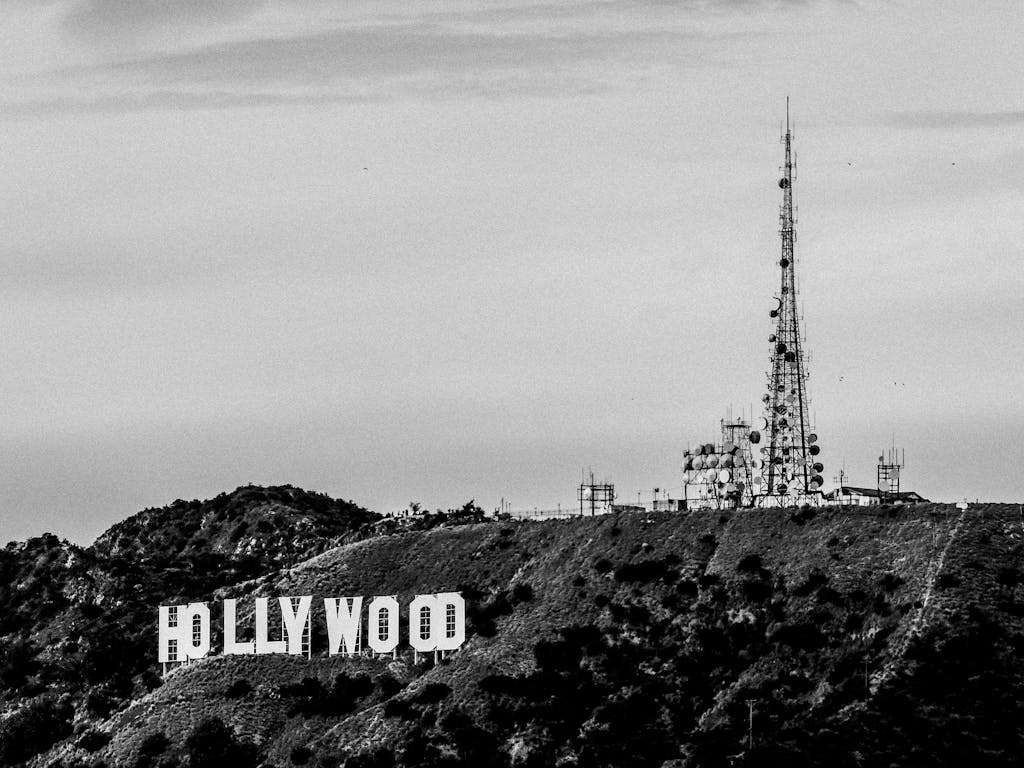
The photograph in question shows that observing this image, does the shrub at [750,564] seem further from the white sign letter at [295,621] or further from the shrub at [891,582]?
the white sign letter at [295,621]

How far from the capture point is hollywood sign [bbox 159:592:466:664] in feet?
531

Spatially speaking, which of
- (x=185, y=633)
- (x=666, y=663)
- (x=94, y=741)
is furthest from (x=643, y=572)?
(x=94, y=741)

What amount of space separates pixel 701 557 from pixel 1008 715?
28.7 metres

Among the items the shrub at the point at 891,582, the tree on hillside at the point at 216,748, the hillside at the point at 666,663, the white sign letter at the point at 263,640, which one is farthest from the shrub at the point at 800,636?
the white sign letter at the point at 263,640

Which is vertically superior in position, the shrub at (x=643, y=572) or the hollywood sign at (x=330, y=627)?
the shrub at (x=643, y=572)

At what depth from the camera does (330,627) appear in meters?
166

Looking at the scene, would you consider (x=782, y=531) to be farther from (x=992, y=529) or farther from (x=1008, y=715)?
(x=1008, y=715)

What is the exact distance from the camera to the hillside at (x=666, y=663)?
457 feet

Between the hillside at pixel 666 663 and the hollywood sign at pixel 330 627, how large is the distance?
4.12 feet

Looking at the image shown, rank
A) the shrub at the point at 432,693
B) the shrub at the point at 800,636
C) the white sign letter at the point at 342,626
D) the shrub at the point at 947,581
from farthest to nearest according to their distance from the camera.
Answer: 1. the white sign letter at the point at 342,626
2. the shrub at the point at 432,693
3. the shrub at the point at 947,581
4. the shrub at the point at 800,636

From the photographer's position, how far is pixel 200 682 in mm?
166250

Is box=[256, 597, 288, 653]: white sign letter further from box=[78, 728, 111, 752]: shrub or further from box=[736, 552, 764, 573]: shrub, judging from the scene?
box=[736, 552, 764, 573]: shrub

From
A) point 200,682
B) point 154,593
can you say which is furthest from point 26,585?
point 200,682

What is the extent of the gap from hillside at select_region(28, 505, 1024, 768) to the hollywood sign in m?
1.26
